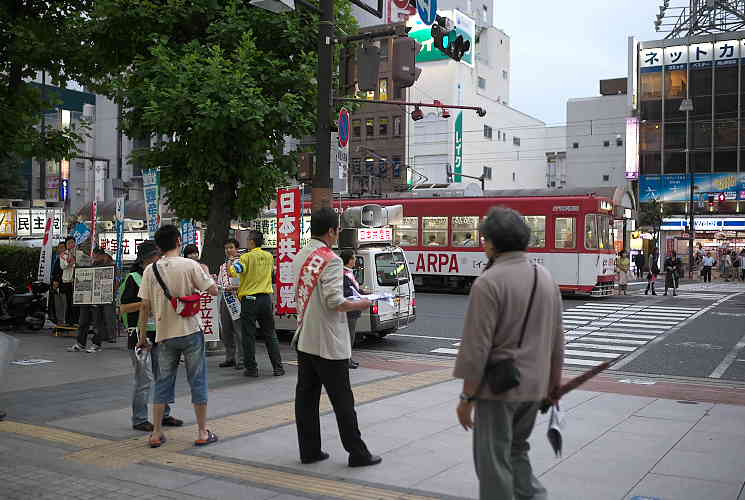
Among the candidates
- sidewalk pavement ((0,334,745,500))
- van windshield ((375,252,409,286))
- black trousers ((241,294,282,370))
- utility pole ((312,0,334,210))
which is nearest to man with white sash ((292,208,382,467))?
sidewalk pavement ((0,334,745,500))

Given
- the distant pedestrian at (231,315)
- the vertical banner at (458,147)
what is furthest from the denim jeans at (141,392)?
the vertical banner at (458,147)

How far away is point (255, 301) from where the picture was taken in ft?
33.3

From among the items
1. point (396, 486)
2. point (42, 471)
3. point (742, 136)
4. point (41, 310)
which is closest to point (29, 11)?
point (41, 310)

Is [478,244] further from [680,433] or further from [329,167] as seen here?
[680,433]

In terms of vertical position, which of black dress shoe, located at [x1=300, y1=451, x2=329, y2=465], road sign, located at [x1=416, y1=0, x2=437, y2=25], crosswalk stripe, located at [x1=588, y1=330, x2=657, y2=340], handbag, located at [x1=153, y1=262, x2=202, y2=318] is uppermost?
road sign, located at [x1=416, y1=0, x2=437, y2=25]

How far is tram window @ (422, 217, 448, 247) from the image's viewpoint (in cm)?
2747

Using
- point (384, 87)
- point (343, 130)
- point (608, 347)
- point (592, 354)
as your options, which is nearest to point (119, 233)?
point (343, 130)

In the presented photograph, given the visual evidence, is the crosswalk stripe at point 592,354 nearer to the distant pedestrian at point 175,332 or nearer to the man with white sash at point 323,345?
the man with white sash at point 323,345

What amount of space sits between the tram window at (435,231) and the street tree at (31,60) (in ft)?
52.2

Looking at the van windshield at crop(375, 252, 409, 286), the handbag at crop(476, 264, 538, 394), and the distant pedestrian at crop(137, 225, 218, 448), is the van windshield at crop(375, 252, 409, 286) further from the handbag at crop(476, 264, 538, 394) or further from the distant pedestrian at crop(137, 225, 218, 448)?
the handbag at crop(476, 264, 538, 394)

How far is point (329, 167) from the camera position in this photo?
10750 millimetres

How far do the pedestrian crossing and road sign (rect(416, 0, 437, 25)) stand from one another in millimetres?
5509

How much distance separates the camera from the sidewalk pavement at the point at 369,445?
5.14m

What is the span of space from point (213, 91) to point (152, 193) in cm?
→ 280
